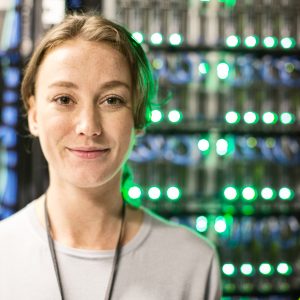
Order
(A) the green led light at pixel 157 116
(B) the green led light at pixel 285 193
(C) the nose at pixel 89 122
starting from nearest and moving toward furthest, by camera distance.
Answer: (C) the nose at pixel 89 122, (A) the green led light at pixel 157 116, (B) the green led light at pixel 285 193

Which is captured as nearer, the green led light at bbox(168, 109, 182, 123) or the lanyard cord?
the lanyard cord

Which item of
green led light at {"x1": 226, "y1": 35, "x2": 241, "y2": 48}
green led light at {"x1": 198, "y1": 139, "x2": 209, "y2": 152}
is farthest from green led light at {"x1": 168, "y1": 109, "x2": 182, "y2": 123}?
green led light at {"x1": 226, "y1": 35, "x2": 241, "y2": 48}

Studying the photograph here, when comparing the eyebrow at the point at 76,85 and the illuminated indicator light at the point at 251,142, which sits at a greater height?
the eyebrow at the point at 76,85

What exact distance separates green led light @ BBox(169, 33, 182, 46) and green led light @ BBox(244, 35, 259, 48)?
0.34 metres

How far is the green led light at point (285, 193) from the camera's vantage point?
2.53 m

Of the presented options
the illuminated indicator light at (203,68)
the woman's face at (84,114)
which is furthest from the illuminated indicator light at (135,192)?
the woman's face at (84,114)

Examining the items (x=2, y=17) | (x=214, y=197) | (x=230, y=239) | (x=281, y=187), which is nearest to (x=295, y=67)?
(x=281, y=187)

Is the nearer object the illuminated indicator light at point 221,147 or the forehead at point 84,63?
the forehead at point 84,63

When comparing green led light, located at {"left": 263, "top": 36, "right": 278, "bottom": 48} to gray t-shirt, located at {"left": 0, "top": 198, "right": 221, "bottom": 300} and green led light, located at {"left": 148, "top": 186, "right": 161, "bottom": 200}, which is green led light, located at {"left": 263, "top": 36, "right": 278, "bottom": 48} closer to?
green led light, located at {"left": 148, "top": 186, "right": 161, "bottom": 200}

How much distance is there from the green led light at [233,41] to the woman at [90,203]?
123cm

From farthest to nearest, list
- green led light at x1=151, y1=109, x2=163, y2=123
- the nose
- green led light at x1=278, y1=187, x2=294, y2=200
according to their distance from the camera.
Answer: green led light at x1=278, y1=187, x2=294, y2=200 → green led light at x1=151, y1=109, x2=163, y2=123 → the nose

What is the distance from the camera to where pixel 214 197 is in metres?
2.47

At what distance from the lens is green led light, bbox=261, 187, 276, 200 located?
250cm

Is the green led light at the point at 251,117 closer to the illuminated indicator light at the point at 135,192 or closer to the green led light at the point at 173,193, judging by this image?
the green led light at the point at 173,193
